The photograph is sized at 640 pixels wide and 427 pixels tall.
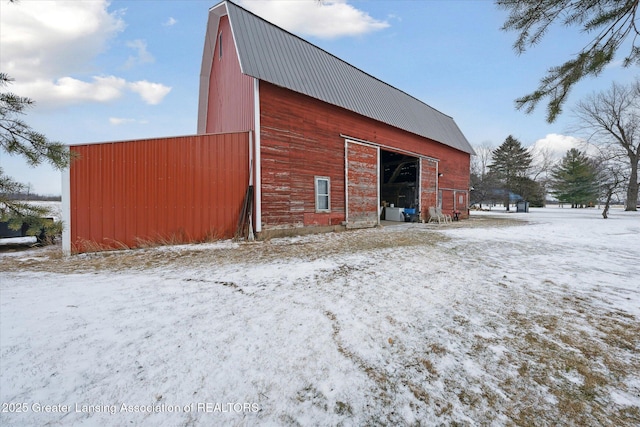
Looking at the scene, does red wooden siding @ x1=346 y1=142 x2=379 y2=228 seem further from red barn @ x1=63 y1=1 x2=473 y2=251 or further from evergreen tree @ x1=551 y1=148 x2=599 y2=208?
evergreen tree @ x1=551 y1=148 x2=599 y2=208

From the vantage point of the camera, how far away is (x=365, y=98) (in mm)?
12406

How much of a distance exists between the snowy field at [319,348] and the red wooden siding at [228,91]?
6.58m

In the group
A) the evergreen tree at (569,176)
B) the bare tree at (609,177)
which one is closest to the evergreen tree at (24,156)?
the bare tree at (609,177)

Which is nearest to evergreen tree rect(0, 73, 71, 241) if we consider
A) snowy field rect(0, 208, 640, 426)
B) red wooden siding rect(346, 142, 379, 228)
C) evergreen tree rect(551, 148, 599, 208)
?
snowy field rect(0, 208, 640, 426)

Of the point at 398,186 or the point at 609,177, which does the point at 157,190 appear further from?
the point at 609,177

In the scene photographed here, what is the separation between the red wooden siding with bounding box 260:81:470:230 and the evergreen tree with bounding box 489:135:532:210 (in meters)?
36.3

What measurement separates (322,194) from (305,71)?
4.74 metres

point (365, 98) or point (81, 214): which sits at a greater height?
point (365, 98)

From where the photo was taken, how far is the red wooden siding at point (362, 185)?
37.7ft

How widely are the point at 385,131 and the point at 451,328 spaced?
12.0 metres

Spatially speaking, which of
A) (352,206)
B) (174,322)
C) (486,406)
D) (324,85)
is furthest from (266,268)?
(324,85)

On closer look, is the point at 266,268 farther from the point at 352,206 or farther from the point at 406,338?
the point at 352,206

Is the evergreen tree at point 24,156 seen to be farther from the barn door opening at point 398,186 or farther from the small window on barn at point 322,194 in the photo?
the barn door opening at point 398,186

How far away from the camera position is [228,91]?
416 inches
